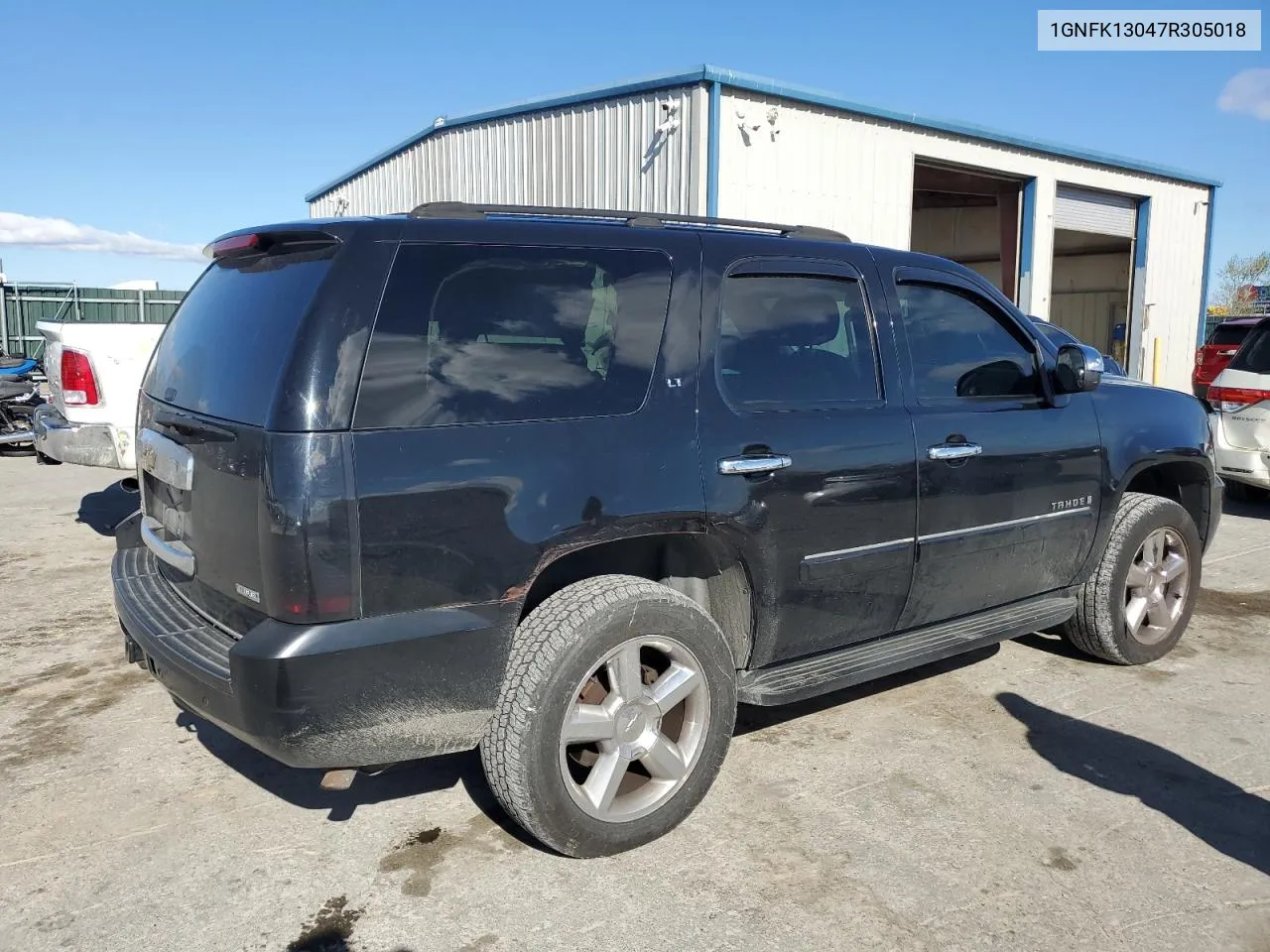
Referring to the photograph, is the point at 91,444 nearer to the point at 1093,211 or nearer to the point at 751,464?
the point at 751,464

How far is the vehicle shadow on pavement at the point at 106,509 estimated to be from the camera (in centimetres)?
790

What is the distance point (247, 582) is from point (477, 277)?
1.05 m

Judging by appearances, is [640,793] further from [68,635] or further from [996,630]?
[68,635]

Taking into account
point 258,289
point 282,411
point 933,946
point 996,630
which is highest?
point 258,289

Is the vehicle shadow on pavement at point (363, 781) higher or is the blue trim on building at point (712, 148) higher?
the blue trim on building at point (712, 148)

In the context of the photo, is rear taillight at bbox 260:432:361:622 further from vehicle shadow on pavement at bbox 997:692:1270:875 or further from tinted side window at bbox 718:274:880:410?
vehicle shadow on pavement at bbox 997:692:1270:875

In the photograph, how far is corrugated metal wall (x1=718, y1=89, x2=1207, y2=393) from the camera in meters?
11.3

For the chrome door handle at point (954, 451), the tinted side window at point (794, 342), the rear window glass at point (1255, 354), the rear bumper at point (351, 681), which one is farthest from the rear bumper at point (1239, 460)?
the rear bumper at point (351, 681)

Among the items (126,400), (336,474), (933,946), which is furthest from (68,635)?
(933,946)

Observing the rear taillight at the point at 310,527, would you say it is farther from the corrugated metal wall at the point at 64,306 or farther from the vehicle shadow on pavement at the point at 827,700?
the corrugated metal wall at the point at 64,306

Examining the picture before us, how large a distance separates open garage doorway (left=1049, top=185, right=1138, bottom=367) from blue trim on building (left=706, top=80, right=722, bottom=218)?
9.83m

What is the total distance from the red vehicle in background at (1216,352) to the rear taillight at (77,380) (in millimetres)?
10108

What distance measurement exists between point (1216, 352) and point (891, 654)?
12111mm

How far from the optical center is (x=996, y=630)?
4000 mm
